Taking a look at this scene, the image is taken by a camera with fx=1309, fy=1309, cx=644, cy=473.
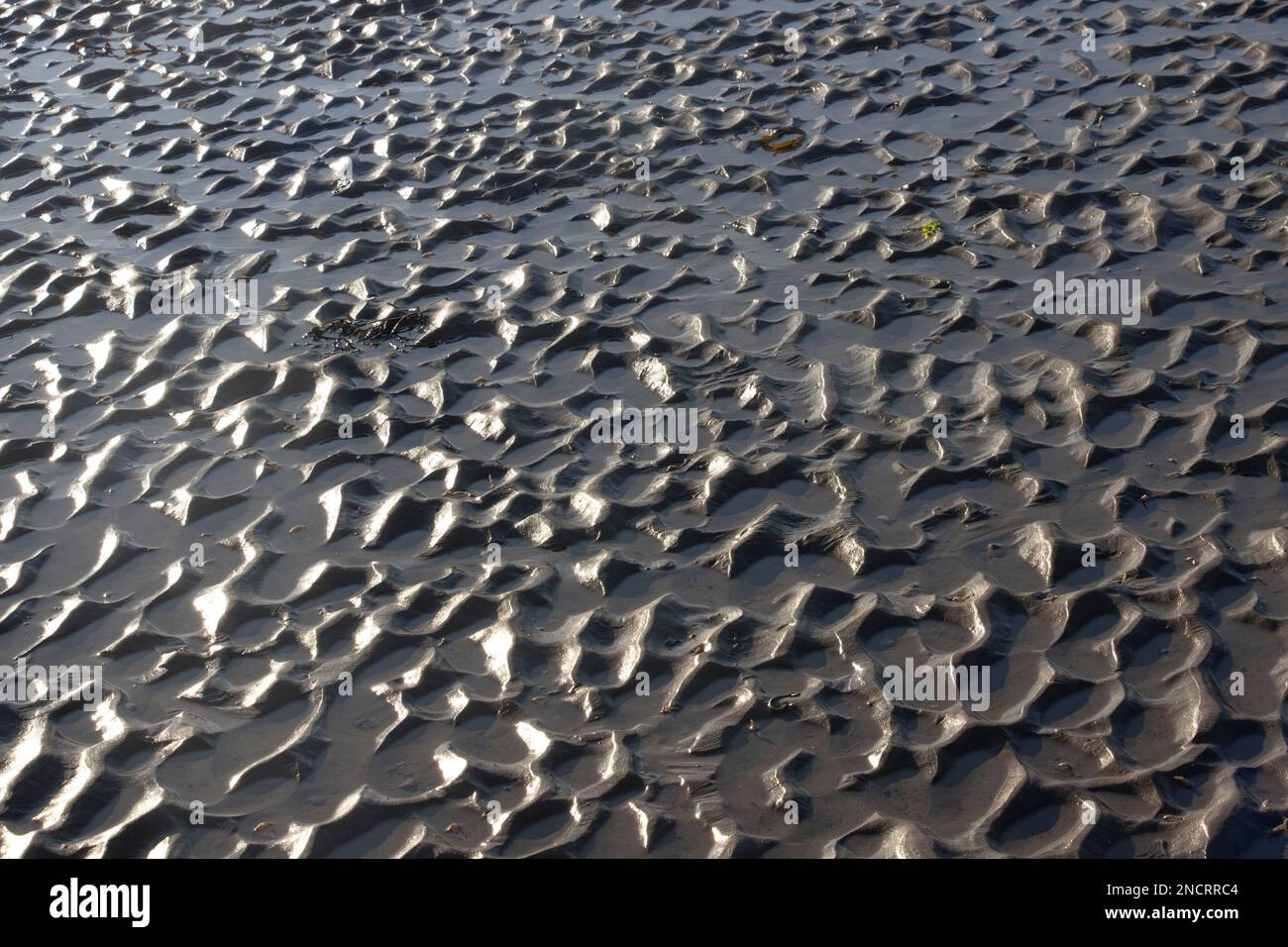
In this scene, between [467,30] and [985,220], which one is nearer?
[985,220]

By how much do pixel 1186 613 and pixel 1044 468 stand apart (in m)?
1.35

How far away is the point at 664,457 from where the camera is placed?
802 cm

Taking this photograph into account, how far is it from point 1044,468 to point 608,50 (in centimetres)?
785

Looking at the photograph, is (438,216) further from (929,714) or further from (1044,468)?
(929,714)

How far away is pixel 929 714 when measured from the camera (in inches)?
244

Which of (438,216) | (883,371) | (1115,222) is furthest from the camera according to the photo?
(438,216)

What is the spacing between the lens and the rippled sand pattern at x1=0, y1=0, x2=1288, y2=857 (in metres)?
5.99

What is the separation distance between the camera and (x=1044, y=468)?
7629 millimetres

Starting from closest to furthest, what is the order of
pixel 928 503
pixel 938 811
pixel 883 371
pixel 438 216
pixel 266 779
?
pixel 938 811 < pixel 266 779 < pixel 928 503 < pixel 883 371 < pixel 438 216

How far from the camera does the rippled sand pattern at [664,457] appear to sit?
5.99m

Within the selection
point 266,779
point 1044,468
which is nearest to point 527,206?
point 1044,468

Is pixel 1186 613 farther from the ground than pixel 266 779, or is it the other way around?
pixel 266 779

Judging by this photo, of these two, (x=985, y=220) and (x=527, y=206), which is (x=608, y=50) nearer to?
(x=527, y=206)

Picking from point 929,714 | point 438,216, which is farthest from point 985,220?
point 929,714
